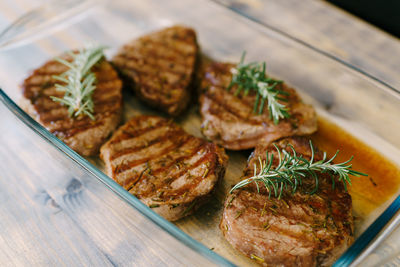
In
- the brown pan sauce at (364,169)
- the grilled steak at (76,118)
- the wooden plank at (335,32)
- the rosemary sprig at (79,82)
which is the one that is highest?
the wooden plank at (335,32)

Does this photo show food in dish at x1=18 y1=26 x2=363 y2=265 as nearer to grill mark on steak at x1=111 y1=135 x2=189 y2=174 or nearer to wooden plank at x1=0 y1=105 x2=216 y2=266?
Answer: grill mark on steak at x1=111 y1=135 x2=189 y2=174

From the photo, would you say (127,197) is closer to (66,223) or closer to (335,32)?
(66,223)

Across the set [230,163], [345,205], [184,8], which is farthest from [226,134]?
[184,8]

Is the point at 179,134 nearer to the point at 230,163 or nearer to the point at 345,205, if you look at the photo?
the point at 230,163

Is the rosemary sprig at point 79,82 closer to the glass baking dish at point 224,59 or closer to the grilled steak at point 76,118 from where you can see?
the grilled steak at point 76,118

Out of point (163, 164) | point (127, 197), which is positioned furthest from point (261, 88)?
point (127, 197)

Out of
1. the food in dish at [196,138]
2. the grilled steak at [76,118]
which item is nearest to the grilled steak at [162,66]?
the food in dish at [196,138]
